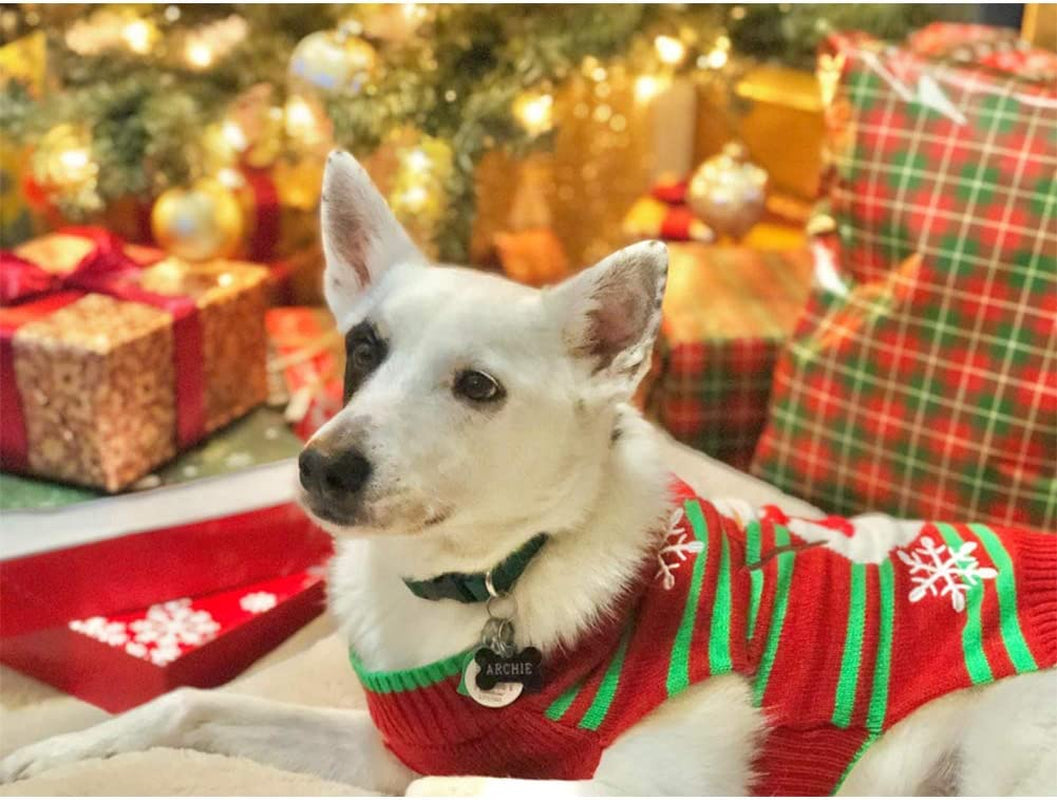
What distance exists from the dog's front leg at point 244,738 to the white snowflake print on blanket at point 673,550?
349mm

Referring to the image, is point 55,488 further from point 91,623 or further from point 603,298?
point 603,298

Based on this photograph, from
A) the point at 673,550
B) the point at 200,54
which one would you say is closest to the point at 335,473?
the point at 673,550

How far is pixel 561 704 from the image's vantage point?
962 millimetres

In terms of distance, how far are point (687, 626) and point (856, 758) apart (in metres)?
0.21

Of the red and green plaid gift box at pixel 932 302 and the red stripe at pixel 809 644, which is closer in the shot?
the red stripe at pixel 809 644

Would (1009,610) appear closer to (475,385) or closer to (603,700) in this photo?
(603,700)

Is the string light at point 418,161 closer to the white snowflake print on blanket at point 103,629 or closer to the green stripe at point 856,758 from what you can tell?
the white snowflake print on blanket at point 103,629

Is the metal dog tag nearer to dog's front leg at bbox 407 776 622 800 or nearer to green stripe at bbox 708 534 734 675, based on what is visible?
dog's front leg at bbox 407 776 622 800

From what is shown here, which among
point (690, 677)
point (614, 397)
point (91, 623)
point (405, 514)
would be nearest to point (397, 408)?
point (405, 514)

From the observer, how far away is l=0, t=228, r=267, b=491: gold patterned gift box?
Result: 1.42m

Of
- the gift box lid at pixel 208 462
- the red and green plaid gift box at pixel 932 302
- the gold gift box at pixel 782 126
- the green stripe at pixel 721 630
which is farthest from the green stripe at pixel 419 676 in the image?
the gold gift box at pixel 782 126

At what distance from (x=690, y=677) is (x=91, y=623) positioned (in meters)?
0.75

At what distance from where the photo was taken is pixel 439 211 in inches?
68.8

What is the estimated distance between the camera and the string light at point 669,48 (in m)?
1.79
